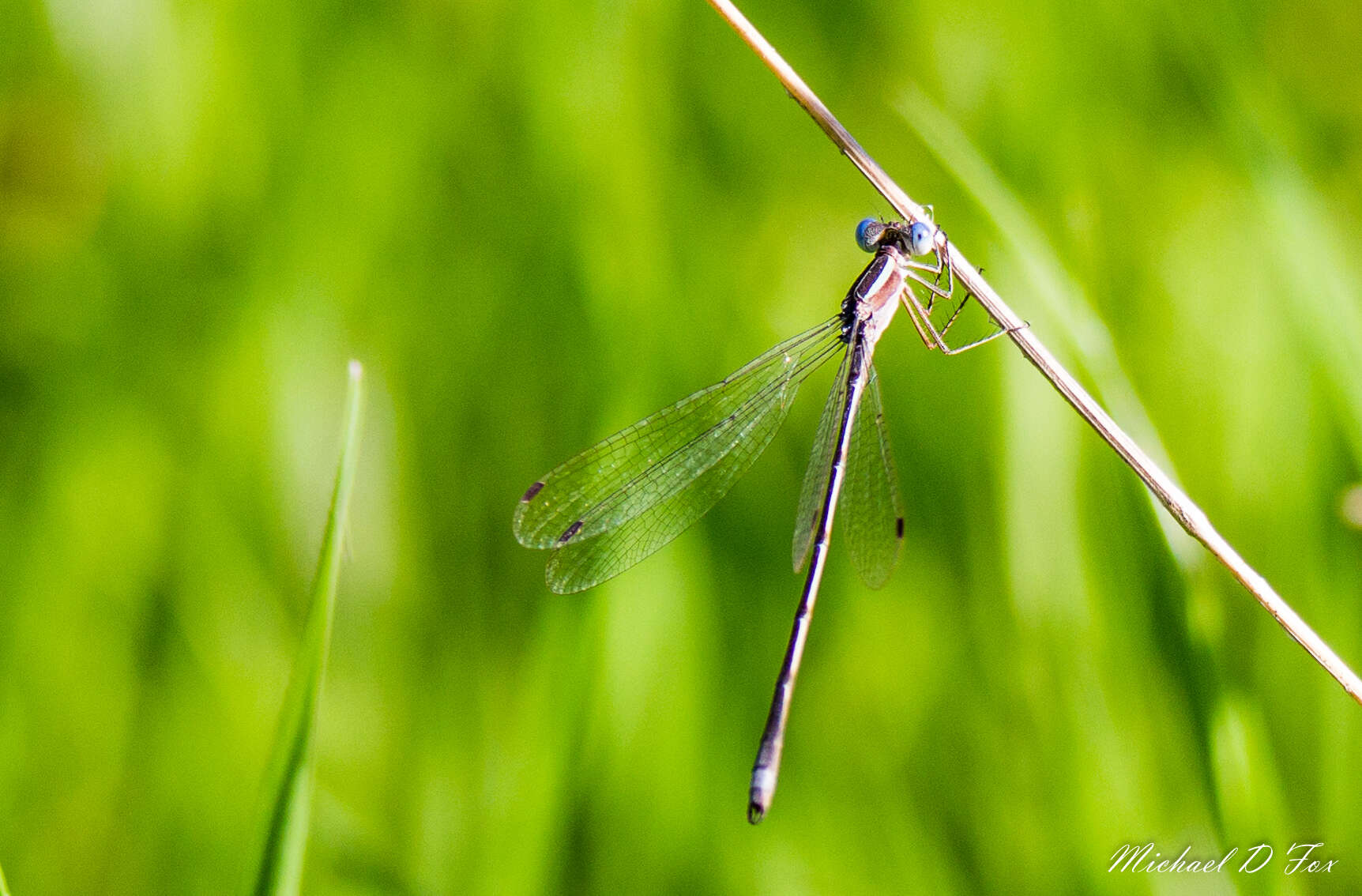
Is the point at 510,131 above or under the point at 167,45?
under

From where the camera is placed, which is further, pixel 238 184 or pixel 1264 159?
pixel 238 184

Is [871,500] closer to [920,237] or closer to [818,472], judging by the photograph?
[818,472]

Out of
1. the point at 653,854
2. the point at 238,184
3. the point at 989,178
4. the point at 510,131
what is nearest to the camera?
the point at 989,178

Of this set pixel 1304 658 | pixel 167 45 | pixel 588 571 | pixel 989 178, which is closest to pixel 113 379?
pixel 167 45

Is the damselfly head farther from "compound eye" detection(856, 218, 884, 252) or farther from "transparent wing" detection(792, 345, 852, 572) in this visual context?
"transparent wing" detection(792, 345, 852, 572)

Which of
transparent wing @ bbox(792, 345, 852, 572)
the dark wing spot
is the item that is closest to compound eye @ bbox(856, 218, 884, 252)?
transparent wing @ bbox(792, 345, 852, 572)

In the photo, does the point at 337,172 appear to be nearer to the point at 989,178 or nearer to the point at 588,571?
the point at 588,571

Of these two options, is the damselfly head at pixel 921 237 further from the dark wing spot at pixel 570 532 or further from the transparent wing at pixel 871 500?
the dark wing spot at pixel 570 532
